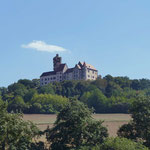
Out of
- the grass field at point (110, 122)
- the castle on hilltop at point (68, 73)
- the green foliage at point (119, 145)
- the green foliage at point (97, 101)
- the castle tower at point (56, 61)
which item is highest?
the castle tower at point (56, 61)

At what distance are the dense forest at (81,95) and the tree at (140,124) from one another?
147ft

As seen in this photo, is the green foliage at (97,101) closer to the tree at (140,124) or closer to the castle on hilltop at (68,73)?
the castle on hilltop at (68,73)

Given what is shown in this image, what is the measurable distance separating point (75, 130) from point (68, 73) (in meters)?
142

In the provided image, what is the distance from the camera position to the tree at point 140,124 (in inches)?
1119

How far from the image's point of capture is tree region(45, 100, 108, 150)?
91.0 ft

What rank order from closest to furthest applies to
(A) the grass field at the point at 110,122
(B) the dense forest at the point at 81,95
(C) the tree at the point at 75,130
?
(C) the tree at the point at 75,130
(A) the grass field at the point at 110,122
(B) the dense forest at the point at 81,95

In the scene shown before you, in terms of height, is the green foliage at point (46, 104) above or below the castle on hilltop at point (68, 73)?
below

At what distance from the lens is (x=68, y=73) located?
558ft

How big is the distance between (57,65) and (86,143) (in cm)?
15649

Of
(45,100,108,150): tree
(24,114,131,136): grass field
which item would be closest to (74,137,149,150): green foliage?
(45,100,108,150): tree

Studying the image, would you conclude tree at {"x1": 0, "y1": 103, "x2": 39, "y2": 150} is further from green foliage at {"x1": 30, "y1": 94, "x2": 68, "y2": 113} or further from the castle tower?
the castle tower

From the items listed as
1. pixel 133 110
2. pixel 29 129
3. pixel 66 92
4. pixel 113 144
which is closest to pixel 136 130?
pixel 133 110

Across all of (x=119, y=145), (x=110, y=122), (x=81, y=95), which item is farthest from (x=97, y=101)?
(x=119, y=145)

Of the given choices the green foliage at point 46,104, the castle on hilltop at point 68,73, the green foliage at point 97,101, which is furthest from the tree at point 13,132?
the castle on hilltop at point 68,73
